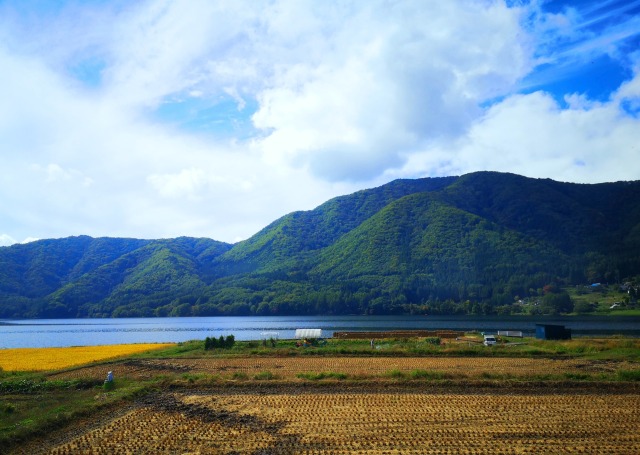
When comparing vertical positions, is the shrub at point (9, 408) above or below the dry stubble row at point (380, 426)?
above

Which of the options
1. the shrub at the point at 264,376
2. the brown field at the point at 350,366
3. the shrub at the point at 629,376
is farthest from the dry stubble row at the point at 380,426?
the brown field at the point at 350,366

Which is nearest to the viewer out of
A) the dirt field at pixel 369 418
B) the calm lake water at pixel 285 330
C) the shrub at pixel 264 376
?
the dirt field at pixel 369 418

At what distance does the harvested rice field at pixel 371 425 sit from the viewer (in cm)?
1372

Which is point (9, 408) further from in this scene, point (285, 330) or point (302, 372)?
point (285, 330)

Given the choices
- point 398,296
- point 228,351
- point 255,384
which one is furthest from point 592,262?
point 255,384

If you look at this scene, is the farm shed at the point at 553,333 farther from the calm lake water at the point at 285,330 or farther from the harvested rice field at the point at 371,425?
the harvested rice field at the point at 371,425

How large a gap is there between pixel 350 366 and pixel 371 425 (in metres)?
15.3

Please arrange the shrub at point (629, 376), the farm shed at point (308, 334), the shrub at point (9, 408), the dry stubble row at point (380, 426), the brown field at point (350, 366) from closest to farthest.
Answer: the dry stubble row at point (380, 426) → the shrub at point (9, 408) → the shrub at point (629, 376) → the brown field at point (350, 366) → the farm shed at point (308, 334)

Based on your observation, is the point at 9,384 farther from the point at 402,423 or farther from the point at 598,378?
the point at 598,378

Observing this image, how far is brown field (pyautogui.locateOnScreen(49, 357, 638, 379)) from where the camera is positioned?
90.9 ft

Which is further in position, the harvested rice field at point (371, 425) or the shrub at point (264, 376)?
the shrub at point (264, 376)

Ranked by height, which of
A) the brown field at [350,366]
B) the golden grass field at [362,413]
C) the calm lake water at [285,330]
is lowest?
the calm lake water at [285,330]

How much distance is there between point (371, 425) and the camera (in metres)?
16.0

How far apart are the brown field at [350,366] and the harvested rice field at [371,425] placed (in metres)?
5.67
